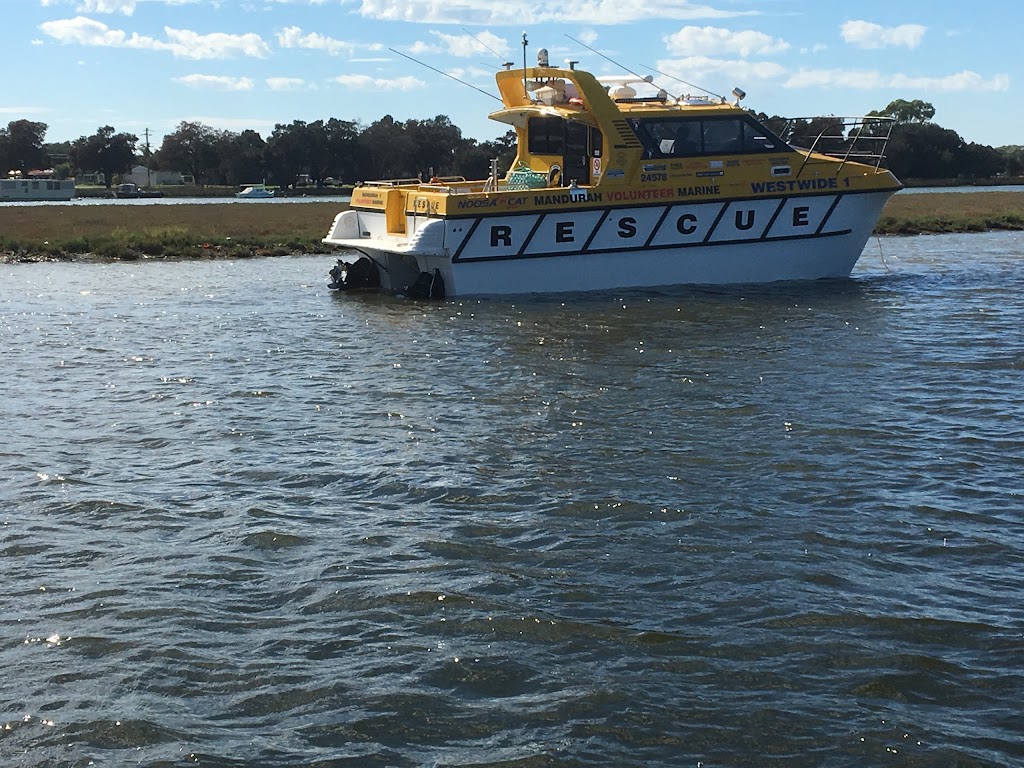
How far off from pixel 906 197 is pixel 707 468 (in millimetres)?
47845

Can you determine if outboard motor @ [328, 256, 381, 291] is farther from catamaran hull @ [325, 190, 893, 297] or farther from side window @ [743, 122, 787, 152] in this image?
side window @ [743, 122, 787, 152]

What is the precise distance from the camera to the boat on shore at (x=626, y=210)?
66.9ft

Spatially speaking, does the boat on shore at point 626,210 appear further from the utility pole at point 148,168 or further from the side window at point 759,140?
the utility pole at point 148,168

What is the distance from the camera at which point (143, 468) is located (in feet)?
32.1

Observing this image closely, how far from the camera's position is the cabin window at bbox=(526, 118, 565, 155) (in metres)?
22.7

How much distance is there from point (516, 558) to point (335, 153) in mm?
98423

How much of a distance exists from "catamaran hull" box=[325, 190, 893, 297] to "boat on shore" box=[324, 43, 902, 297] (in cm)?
2

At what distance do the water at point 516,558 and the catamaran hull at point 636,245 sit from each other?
18.1 ft

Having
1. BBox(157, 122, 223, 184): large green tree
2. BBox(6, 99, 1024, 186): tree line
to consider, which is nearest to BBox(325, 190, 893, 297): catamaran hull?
BBox(6, 99, 1024, 186): tree line

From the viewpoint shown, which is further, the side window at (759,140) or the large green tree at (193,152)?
the large green tree at (193,152)

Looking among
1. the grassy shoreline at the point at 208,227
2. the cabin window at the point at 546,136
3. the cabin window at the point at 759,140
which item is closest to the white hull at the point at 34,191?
the grassy shoreline at the point at 208,227

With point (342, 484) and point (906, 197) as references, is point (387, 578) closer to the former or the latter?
point (342, 484)

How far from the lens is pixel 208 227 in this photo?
37.6 m

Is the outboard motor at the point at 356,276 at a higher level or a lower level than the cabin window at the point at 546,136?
lower
